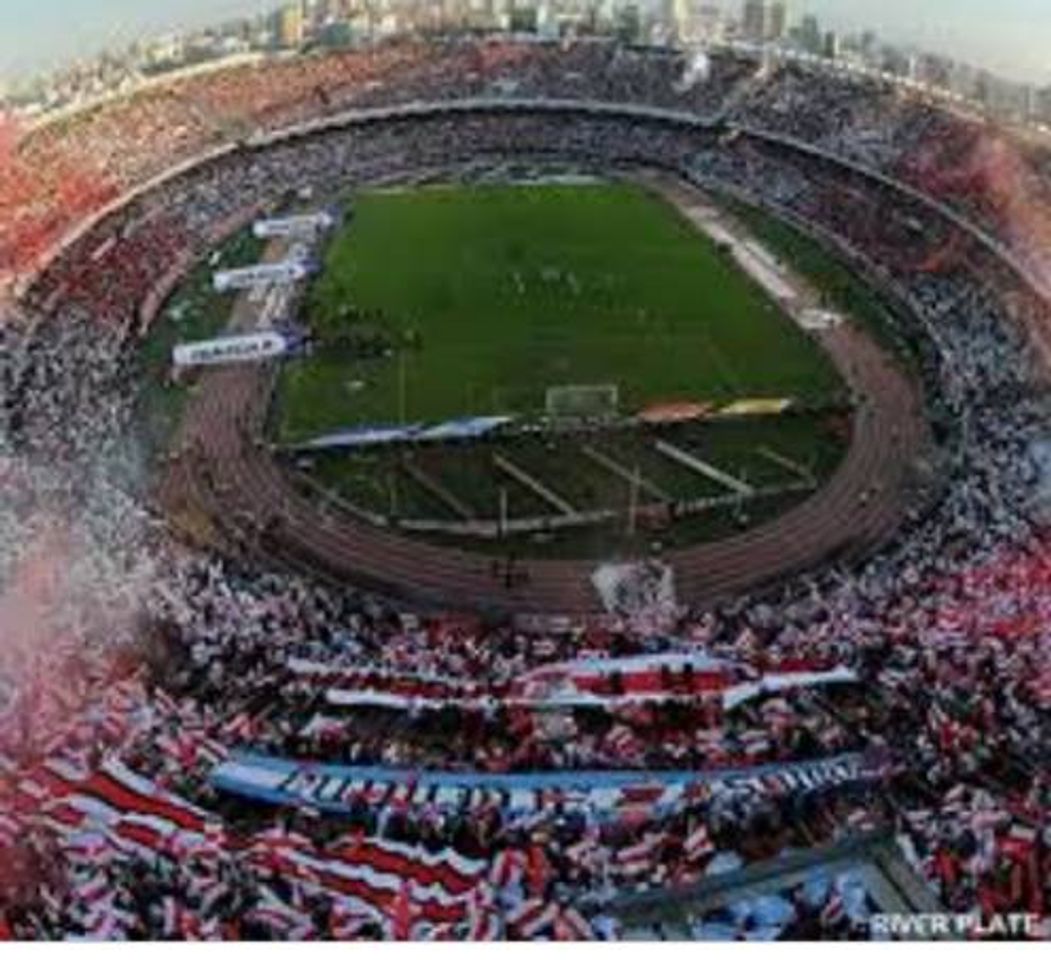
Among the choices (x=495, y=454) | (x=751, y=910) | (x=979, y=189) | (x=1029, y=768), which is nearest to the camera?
(x=751, y=910)

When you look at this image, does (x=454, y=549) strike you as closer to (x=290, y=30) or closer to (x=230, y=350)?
(x=230, y=350)

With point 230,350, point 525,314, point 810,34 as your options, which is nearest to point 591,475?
point 525,314

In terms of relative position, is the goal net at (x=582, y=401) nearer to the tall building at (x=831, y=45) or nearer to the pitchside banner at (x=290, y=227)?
the pitchside banner at (x=290, y=227)

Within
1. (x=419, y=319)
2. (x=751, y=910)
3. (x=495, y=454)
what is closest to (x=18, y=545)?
(x=495, y=454)

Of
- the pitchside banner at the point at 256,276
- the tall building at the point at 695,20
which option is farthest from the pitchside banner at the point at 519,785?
the tall building at the point at 695,20

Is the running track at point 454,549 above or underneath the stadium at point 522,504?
underneath

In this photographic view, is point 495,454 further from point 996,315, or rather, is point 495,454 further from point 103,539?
point 996,315
